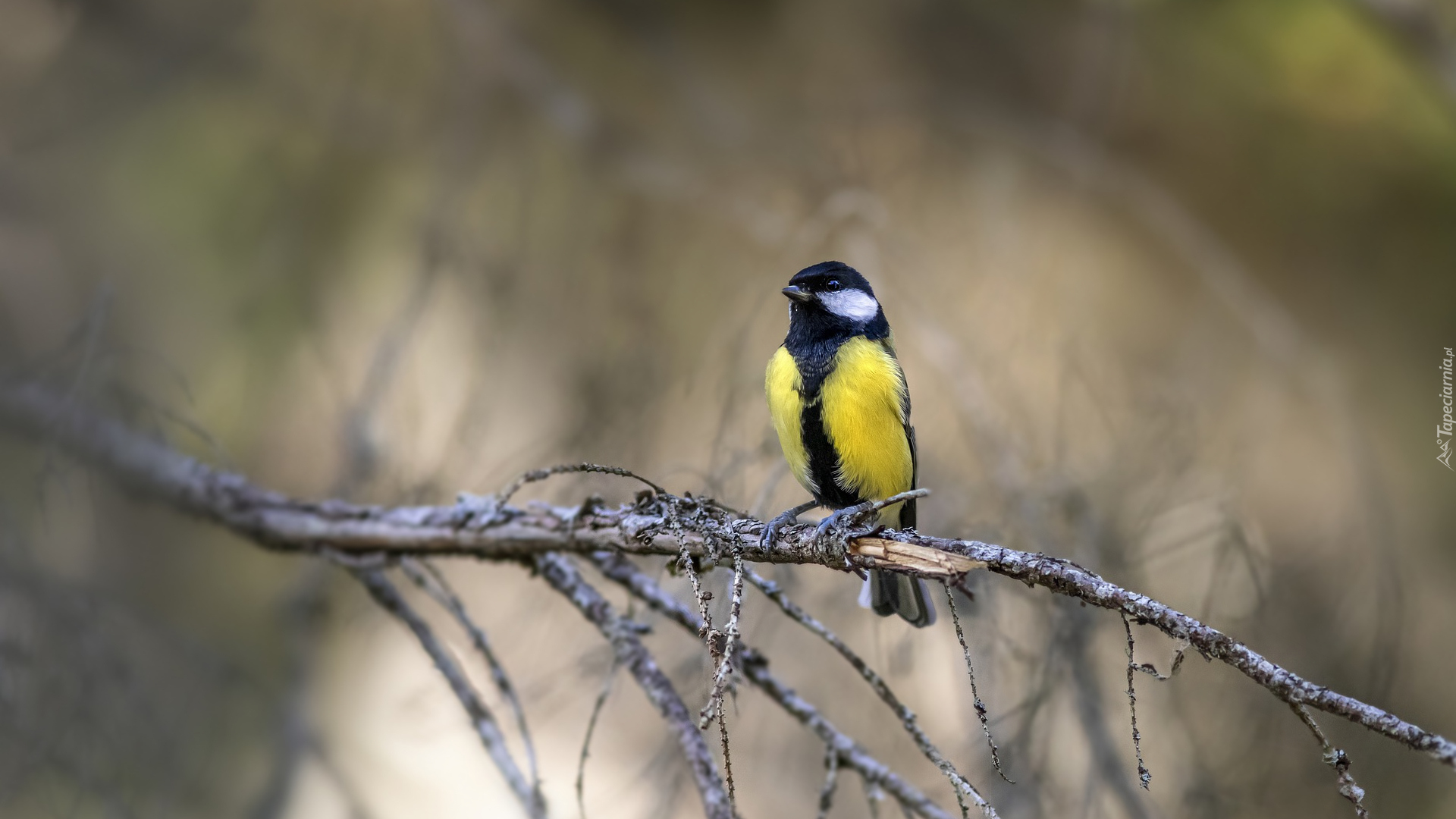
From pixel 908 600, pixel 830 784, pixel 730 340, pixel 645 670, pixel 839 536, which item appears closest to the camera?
pixel 839 536

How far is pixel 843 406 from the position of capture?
1826mm

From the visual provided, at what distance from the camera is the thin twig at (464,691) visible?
69.6 inches

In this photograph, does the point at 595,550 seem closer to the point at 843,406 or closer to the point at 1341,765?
the point at 843,406

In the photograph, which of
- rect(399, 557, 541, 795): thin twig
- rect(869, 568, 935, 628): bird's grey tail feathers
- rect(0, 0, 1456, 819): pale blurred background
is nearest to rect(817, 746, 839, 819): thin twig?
rect(869, 568, 935, 628): bird's grey tail feathers

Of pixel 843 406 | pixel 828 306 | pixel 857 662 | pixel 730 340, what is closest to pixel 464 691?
pixel 857 662

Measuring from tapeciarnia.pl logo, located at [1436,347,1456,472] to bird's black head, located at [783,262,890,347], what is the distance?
2.69 meters

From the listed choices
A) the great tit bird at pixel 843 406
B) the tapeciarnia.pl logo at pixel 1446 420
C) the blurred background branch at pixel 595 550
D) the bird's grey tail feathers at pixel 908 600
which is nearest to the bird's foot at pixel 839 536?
the blurred background branch at pixel 595 550

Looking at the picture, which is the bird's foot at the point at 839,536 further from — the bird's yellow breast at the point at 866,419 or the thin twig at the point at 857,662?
the bird's yellow breast at the point at 866,419

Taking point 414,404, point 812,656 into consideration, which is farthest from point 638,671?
point 414,404

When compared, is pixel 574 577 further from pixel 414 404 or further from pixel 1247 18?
pixel 1247 18

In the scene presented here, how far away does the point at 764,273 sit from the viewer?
12.5 ft

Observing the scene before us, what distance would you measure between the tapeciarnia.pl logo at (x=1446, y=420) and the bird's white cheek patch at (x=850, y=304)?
2654mm

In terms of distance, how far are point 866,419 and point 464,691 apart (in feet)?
3.05

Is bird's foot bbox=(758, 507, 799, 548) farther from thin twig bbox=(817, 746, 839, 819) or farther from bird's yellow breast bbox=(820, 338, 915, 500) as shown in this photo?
thin twig bbox=(817, 746, 839, 819)
